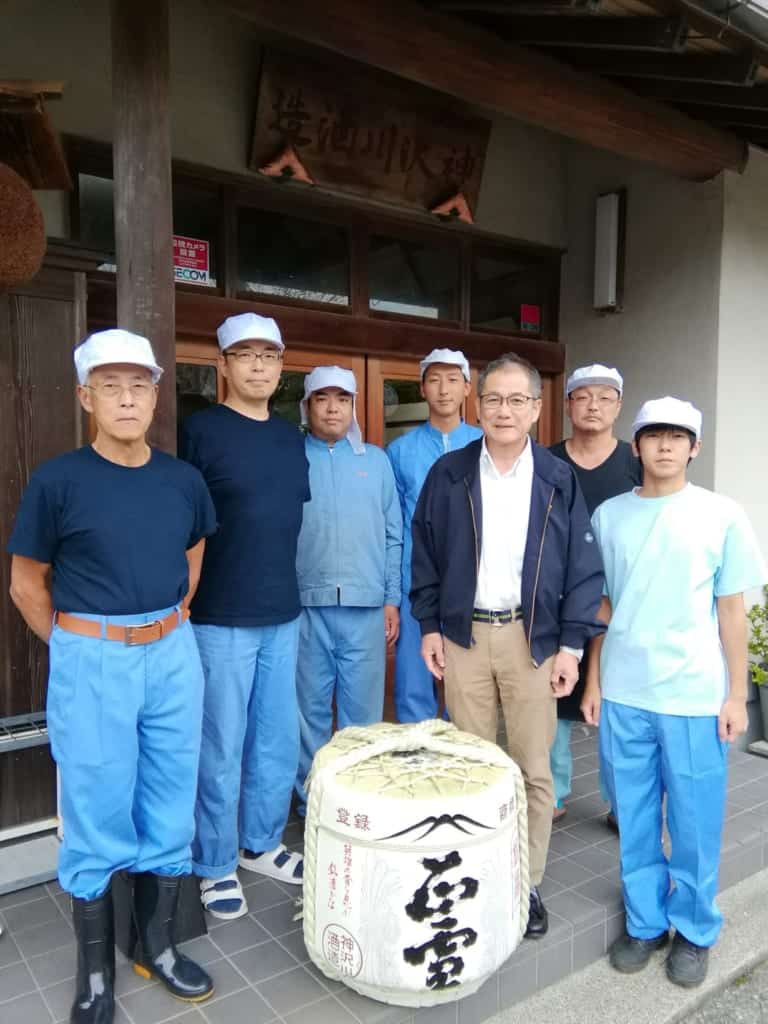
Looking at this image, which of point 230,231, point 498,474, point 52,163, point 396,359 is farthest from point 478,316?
point 52,163

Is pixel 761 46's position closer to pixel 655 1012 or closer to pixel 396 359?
pixel 396 359

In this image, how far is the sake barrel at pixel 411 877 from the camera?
224 cm

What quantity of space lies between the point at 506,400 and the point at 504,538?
51 cm

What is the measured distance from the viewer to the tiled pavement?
244cm

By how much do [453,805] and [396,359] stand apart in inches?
123

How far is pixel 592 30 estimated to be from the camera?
10.9 ft

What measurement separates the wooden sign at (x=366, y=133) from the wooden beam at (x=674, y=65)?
0.88 meters

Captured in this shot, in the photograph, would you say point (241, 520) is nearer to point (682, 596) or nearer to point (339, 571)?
point (339, 571)

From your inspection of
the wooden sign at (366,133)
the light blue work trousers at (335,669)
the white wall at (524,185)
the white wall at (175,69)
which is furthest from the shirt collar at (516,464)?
the white wall at (524,185)

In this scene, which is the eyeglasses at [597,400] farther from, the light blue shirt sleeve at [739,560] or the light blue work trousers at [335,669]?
the light blue work trousers at [335,669]

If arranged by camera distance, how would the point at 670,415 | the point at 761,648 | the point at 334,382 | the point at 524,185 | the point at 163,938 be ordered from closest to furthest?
the point at 163,938, the point at 670,415, the point at 334,382, the point at 761,648, the point at 524,185

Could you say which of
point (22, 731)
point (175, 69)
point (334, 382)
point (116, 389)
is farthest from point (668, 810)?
point (175, 69)

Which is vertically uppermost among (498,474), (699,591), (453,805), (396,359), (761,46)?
(761,46)

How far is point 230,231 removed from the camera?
13.5 feet
